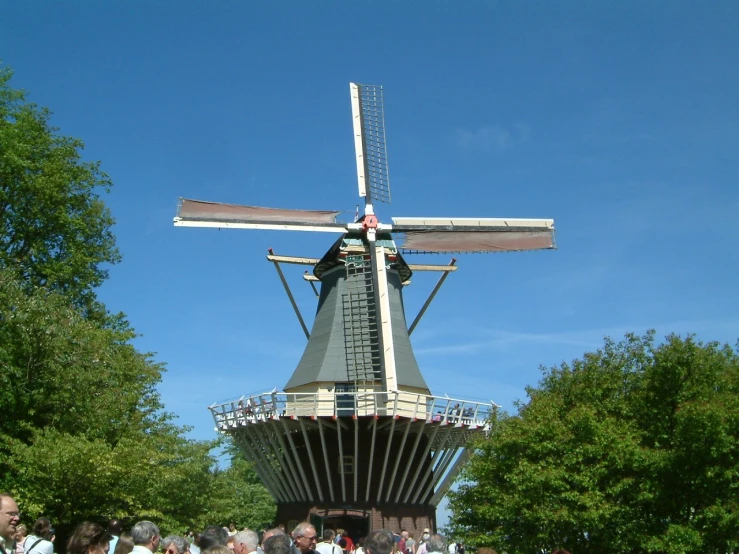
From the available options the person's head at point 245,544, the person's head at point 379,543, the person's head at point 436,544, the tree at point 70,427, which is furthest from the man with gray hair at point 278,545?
the tree at point 70,427

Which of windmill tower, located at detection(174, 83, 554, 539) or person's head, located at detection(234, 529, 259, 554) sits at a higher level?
windmill tower, located at detection(174, 83, 554, 539)

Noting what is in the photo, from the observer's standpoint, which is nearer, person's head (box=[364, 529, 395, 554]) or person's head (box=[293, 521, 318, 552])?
person's head (box=[364, 529, 395, 554])

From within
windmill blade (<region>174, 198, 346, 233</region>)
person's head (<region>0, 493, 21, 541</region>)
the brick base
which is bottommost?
person's head (<region>0, 493, 21, 541</region>)

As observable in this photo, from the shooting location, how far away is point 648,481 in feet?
55.9

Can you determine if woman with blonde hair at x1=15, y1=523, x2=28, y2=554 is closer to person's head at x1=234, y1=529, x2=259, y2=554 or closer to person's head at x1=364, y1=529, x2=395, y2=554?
person's head at x1=234, y1=529, x2=259, y2=554

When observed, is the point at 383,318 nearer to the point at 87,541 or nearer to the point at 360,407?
the point at 360,407

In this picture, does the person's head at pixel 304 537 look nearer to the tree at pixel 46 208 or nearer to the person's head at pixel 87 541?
the person's head at pixel 87 541

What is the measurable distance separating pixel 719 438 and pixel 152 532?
1221cm

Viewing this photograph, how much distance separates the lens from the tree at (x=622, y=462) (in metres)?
15.7

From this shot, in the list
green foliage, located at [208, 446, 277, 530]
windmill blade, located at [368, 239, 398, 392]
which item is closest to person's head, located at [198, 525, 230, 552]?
windmill blade, located at [368, 239, 398, 392]

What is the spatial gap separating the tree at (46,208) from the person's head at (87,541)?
23.0 metres

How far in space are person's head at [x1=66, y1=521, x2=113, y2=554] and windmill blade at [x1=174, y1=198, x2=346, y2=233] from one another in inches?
832

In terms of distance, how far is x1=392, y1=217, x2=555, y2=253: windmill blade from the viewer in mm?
28719

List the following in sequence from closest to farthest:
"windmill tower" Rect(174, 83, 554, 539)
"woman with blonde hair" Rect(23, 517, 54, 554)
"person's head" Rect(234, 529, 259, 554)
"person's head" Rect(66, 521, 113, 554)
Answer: "person's head" Rect(66, 521, 113, 554)
"person's head" Rect(234, 529, 259, 554)
"woman with blonde hair" Rect(23, 517, 54, 554)
"windmill tower" Rect(174, 83, 554, 539)
